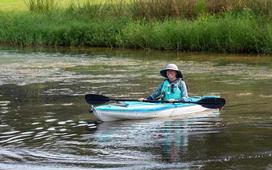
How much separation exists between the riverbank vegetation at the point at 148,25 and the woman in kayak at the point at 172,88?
11891 mm

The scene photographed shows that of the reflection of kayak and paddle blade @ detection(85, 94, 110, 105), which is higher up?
paddle blade @ detection(85, 94, 110, 105)

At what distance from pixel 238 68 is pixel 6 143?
12.2 metres

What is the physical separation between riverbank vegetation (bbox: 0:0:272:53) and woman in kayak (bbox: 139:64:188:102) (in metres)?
11.9

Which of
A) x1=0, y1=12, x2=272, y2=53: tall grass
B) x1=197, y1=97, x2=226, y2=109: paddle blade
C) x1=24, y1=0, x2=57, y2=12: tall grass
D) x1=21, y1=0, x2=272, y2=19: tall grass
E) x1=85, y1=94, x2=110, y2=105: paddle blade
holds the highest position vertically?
x1=24, y1=0, x2=57, y2=12: tall grass

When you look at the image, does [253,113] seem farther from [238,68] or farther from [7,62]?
[7,62]

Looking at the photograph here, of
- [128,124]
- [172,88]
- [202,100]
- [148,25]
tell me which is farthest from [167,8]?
[128,124]

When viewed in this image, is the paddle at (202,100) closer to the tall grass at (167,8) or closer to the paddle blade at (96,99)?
the paddle blade at (96,99)

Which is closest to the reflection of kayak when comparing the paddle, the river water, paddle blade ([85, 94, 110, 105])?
the river water

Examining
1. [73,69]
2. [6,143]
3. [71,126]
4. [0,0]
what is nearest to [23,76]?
[73,69]

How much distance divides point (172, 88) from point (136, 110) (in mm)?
1254

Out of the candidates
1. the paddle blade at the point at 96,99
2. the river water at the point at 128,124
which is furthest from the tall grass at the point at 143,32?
the paddle blade at the point at 96,99

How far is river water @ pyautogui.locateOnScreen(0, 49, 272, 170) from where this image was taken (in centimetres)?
922

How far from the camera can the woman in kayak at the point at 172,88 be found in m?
13.2

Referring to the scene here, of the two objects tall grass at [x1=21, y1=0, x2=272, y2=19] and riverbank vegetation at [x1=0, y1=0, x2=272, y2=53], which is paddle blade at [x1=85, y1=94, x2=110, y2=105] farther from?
tall grass at [x1=21, y1=0, x2=272, y2=19]
